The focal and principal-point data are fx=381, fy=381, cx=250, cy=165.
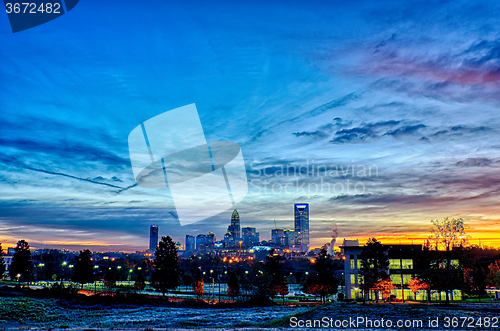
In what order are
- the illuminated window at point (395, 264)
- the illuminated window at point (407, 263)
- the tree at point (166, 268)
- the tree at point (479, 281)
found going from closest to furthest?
the tree at point (479, 281), the tree at point (166, 268), the illuminated window at point (407, 263), the illuminated window at point (395, 264)

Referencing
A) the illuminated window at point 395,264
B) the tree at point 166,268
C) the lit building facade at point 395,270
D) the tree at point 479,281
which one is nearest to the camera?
the tree at point 479,281

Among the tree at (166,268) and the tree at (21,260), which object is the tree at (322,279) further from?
the tree at (21,260)

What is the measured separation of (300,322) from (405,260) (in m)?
48.8

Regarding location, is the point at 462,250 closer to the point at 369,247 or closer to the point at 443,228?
the point at 443,228

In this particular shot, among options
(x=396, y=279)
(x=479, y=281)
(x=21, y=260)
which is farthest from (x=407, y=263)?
(x=21, y=260)

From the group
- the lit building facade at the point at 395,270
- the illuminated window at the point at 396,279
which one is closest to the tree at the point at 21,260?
the lit building facade at the point at 395,270

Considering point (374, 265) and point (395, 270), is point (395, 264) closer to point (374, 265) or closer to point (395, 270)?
point (395, 270)

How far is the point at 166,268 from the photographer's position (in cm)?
6694

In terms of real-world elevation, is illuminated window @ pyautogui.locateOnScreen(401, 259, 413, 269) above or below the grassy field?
above

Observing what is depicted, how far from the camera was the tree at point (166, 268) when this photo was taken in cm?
6594

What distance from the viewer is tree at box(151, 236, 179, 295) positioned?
65.9 meters

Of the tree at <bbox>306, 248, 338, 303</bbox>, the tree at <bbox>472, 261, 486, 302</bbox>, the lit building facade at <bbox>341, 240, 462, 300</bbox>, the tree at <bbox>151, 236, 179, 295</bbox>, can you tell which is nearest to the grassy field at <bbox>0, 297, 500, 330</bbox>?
the tree at <bbox>306, 248, 338, 303</bbox>

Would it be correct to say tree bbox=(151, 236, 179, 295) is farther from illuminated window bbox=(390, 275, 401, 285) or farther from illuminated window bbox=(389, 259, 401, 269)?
illuminated window bbox=(389, 259, 401, 269)

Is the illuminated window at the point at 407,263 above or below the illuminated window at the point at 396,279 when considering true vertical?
above
